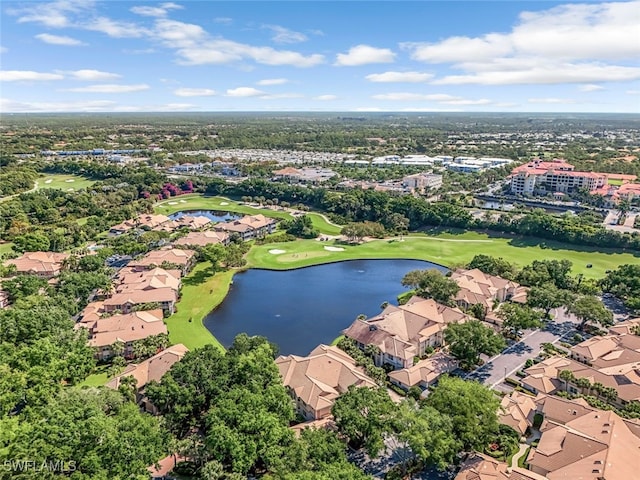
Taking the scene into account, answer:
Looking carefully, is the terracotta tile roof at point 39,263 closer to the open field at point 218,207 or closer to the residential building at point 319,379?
the open field at point 218,207

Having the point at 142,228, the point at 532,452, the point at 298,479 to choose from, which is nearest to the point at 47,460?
the point at 298,479

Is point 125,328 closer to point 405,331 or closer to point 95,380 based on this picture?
point 95,380

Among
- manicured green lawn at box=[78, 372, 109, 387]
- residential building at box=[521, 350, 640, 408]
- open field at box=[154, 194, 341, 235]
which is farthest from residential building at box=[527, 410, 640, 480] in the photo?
open field at box=[154, 194, 341, 235]

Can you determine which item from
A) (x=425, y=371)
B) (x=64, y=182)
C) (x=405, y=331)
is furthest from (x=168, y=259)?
(x=64, y=182)

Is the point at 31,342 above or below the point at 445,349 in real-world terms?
above

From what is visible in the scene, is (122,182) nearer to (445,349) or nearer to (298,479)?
(445,349)
